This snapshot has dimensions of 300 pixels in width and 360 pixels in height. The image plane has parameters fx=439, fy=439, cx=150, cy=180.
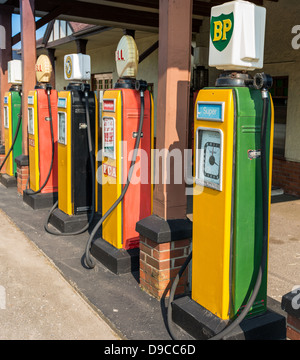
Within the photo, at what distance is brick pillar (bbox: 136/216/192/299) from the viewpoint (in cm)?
368

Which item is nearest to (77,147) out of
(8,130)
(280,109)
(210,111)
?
(210,111)

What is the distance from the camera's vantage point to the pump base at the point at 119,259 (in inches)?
169

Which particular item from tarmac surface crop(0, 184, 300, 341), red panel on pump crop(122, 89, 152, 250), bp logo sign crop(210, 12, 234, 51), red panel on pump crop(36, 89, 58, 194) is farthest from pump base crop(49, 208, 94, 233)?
bp logo sign crop(210, 12, 234, 51)

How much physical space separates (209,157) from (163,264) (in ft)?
3.83

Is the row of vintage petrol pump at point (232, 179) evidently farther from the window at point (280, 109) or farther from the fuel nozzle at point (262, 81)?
the window at point (280, 109)

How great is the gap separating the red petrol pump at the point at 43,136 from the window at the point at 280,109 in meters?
4.17

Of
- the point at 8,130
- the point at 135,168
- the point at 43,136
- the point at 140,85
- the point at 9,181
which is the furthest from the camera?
the point at 8,130

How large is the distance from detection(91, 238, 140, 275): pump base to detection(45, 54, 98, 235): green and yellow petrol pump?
95 centimetres

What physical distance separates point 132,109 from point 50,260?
185cm

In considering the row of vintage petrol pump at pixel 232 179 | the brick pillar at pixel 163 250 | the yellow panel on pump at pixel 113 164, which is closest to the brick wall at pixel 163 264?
the brick pillar at pixel 163 250

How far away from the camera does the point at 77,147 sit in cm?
549

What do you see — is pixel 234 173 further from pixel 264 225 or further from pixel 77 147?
pixel 77 147

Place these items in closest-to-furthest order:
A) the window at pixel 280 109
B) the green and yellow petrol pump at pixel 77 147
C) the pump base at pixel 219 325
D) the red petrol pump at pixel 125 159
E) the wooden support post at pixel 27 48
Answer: the pump base at pixel 219 325
the red petrol pump at pixel 125 159
the green and yellow petrol pump at pixel 77 147
the wooden support post at pixel 27 48
the window at pixel 280 109

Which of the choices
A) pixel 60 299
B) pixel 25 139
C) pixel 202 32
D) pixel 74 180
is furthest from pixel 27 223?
pixel 202 32
